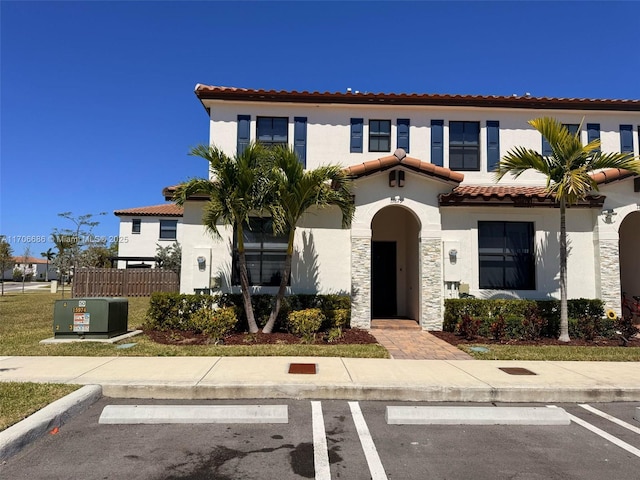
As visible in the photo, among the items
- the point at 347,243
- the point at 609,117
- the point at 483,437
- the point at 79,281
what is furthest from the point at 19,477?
the point at 79,281

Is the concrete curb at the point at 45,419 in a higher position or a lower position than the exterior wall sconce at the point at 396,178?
lower

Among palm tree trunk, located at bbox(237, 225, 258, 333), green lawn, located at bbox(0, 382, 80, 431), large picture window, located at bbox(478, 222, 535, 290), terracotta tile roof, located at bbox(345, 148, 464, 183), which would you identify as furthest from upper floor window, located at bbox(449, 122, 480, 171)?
green lawn, located at bbox(0, 382, 80, 431)

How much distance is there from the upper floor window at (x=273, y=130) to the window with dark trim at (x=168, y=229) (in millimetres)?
22303

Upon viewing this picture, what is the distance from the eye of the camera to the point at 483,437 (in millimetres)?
4887

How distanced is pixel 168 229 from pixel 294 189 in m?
26.4

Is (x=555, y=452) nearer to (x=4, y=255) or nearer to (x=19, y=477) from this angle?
(x=19, y=477)

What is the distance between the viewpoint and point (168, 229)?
33.6 metres

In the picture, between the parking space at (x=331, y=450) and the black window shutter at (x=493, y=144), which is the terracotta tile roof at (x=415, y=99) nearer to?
the black window shutter at (x=493, y=144)

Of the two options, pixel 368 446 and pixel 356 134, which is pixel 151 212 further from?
pixel 368 446

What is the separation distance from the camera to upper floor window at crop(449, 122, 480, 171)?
13617 millimetres

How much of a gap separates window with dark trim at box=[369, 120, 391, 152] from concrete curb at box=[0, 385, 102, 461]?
1026cm

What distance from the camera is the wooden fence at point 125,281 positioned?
26.5m

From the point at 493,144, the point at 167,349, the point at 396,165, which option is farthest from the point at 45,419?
the point at 493,144

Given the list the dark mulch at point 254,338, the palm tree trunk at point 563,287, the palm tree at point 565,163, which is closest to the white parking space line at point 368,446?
the dark mulch at point 254,338
